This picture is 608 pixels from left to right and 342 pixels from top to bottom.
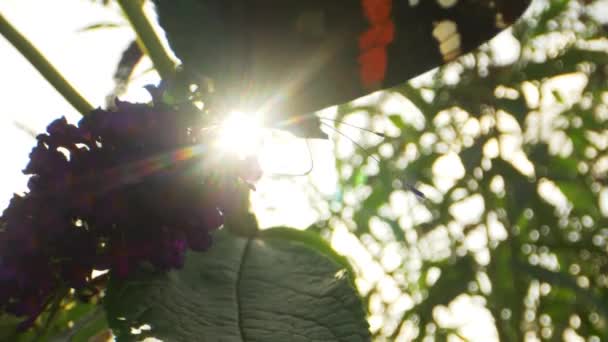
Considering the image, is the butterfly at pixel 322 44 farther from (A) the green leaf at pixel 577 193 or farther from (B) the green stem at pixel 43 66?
(A) the green leaf at pixel 577 193

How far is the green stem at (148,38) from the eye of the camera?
0.70 meters

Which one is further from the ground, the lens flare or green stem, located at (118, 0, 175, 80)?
green stem, located at (118, 0, 175, 80)

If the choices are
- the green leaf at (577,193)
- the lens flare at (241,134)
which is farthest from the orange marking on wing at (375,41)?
the green leaf at (577,193)

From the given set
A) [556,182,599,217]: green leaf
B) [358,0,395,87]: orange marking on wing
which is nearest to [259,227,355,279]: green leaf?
[358,0,395,87]: orange marking on wing

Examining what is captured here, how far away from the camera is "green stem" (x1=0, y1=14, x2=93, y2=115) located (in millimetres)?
635

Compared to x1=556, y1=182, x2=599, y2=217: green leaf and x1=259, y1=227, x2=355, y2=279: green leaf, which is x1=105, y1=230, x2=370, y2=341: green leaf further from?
x1=556, y1=182, x2=599, y2=217: green leaf

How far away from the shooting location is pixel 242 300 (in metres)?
0.50

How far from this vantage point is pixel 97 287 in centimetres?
55

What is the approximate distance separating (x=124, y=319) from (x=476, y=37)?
0.48 metres

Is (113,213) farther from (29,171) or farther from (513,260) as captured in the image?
(513,260)

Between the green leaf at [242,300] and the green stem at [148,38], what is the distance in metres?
0.22

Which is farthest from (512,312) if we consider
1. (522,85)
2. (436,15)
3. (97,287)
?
(97,287)

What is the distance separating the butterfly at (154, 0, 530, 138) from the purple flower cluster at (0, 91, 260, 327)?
0.11 meters

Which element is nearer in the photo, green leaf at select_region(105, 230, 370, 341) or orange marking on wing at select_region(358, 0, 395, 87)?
green leaf at select_region(105, 230, 370, 341)
